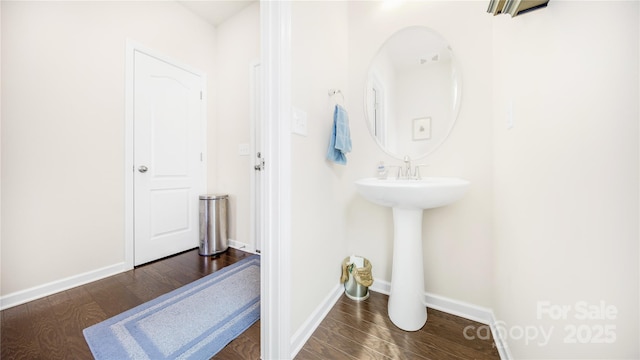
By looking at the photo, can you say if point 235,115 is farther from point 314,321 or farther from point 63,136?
point 314,321

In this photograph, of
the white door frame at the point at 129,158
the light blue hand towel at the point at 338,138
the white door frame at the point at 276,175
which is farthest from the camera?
the white door frame at the point at 129,158

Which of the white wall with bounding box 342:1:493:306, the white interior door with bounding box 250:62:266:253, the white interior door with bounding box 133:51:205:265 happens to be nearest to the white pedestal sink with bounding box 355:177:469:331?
the white wall with bounding box 342:1:493:306

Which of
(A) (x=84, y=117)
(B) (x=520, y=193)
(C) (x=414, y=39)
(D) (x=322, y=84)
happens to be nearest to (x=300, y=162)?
(D) (x=322, y=84)

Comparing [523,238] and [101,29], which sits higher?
[101,29]

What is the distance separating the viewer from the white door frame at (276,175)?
3.05 ft

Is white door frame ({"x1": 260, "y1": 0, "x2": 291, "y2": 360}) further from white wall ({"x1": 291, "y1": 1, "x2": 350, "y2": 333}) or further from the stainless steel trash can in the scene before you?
the stainless steel trash can

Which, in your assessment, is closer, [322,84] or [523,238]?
[523,238]

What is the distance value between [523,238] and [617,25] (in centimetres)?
67

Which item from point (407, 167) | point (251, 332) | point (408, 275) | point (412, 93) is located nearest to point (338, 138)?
point (407, 167)

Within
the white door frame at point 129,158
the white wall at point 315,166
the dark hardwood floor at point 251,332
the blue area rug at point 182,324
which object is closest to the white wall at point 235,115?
the white door frame at point 129,158

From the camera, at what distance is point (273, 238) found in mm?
940

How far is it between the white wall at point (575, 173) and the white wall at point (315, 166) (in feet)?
2.95

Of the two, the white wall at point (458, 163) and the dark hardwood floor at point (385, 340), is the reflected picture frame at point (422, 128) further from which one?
the dark hardwood floor at point (385, 340)

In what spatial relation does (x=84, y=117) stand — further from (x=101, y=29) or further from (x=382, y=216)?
(x=382, y=216)
